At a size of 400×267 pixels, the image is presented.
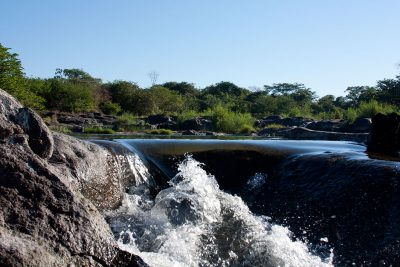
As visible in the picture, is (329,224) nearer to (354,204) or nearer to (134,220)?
(354,204)

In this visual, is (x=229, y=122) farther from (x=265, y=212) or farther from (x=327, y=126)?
(x=265, y=212)

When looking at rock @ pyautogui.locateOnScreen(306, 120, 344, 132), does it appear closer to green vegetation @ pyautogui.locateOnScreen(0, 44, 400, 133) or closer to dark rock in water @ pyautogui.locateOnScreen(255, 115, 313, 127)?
green vegetation @ pyautogui.locateOnScreen(0, 44, 400, 133)

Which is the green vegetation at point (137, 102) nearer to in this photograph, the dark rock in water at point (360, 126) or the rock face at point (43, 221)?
the dark rock in water at point (360, 126)

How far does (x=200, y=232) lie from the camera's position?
4832mm

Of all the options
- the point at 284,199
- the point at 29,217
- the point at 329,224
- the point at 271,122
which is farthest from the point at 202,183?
the point at 271,122

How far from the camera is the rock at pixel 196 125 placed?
105 feet

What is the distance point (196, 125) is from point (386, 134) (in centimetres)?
2408

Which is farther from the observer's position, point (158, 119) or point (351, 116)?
point (158, 119)

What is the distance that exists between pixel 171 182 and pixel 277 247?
2.74 metres

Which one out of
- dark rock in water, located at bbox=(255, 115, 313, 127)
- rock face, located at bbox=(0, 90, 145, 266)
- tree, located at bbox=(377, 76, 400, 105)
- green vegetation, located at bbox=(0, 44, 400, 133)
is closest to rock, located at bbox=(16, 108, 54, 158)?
rock face, located at bbox=(0, 90, 145, 266)

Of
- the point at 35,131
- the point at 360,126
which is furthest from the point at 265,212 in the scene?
the point at 360,126

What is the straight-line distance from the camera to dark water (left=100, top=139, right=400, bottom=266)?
4.25m

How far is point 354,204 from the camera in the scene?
5078mm

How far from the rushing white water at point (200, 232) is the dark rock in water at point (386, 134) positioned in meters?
3.66
